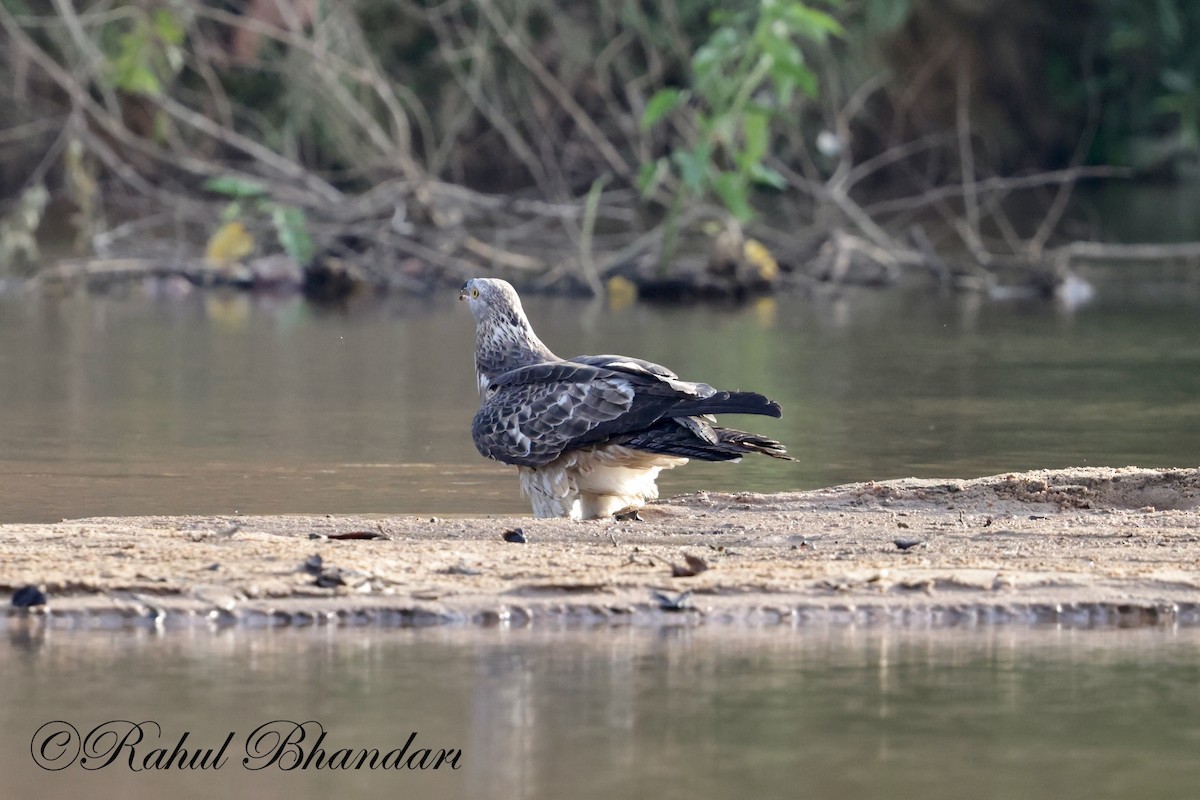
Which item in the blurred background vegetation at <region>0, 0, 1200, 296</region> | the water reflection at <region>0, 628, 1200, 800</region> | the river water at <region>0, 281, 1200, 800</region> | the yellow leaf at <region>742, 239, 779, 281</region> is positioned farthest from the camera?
the yellow leaf at <region>742, 239, 779, 281</region>

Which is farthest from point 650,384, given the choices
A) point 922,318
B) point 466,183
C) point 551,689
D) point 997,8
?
point 997,8

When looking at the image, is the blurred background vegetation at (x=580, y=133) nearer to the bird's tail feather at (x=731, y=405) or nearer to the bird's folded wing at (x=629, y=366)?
the bird's folded wing at (x=629, y=366)

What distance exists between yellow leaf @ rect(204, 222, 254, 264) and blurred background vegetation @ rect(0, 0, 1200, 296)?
3cm

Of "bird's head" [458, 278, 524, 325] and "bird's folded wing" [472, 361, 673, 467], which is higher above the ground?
"bird's head" [458, 278, 524, 325]

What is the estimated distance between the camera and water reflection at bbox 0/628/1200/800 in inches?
157

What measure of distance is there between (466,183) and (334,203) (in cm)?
533

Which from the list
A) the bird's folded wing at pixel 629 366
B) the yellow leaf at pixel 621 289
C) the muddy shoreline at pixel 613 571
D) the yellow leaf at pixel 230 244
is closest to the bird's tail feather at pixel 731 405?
the bird's folded wing at pixel 629 366

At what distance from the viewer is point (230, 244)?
1830cm

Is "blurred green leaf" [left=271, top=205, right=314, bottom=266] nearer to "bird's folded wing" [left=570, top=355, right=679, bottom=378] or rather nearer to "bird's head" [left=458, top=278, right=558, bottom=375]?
"bird's head" [left=458, top=278, right=558, bottom=375]

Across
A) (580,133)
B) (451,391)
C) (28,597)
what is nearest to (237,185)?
(580,133)

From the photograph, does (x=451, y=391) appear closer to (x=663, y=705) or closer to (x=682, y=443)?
(x=682, y=443)

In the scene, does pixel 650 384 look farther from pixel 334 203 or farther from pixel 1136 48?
pixel 1136 48

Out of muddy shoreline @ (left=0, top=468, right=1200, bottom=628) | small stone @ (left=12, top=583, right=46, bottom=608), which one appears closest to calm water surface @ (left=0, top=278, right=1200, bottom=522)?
muddy shoreline @ (left=0, top=468, right=1200, bottom=628)

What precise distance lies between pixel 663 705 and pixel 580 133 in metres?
17.0
